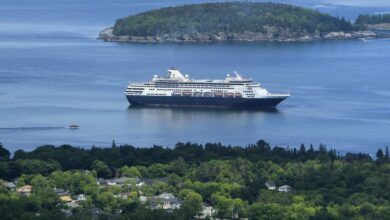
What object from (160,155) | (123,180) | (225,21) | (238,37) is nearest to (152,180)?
(123,180)

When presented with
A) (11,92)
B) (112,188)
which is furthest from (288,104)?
(112,188)

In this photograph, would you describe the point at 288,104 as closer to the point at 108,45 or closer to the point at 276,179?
the point at 276,179

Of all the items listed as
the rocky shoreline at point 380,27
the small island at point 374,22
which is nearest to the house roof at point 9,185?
the small island at point 374,22

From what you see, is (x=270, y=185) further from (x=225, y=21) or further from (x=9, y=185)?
(x=225, y=21)

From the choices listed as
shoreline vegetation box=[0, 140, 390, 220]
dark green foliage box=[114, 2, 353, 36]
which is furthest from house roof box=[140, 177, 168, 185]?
dark green foliage box=[114, 2, 353, 36]

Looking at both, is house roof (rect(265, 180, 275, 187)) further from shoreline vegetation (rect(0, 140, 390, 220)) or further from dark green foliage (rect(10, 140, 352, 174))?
dark green foliage (rect(10, 140, 352, 174))

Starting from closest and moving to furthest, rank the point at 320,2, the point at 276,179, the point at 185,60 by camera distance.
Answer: the point at 276,179
the point at 185,60
the point at 320,2
